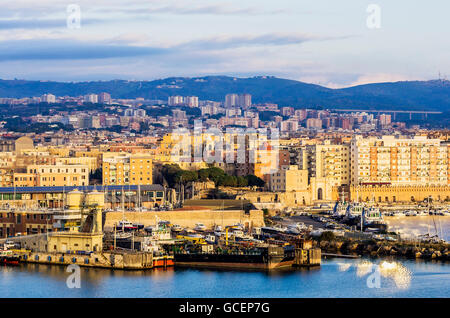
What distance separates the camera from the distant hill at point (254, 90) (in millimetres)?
143625

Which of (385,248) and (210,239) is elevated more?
(210,239)

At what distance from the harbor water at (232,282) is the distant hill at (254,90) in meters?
120

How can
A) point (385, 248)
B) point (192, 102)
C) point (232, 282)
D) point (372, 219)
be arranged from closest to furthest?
1. point (232, 282)
2. point (385, 248)
3. point (372, 219)
4. point (192, 102)

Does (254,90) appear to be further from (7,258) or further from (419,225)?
(7,258)

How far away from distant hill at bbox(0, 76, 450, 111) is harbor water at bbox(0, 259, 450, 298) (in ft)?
395

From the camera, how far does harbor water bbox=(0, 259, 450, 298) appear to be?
52.2 feet

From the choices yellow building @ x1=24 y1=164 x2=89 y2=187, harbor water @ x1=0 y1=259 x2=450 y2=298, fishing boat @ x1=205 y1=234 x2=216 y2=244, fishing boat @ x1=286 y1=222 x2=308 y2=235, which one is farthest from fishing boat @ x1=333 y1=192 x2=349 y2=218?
harbor water @ x1=0 y1=259 x2=450 y2=298

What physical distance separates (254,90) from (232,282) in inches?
5347

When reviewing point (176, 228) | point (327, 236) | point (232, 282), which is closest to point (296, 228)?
point (327, 236)

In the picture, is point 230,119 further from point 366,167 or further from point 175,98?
point 366,167

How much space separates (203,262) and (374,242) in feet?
15.2

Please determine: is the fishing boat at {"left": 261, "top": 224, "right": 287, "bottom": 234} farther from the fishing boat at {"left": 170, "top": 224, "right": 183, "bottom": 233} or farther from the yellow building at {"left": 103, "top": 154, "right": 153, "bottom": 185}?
the yellow building at {"left": 103, "top": 154, "right": 153, "bottom": 185}

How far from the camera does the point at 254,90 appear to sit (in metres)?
152
